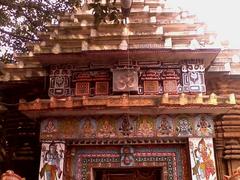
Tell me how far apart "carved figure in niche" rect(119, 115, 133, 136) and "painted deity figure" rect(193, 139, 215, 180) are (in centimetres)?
144

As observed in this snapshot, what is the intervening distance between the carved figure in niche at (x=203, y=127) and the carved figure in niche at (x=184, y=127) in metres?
0.19

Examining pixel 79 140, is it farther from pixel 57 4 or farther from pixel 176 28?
pixel 57 4

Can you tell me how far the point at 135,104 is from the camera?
22.6 feet

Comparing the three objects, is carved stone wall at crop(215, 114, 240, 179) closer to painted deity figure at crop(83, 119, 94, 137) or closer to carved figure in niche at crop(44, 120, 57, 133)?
painted deity figure at crop(83, 119, 94, 137)

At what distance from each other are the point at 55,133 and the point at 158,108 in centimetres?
229

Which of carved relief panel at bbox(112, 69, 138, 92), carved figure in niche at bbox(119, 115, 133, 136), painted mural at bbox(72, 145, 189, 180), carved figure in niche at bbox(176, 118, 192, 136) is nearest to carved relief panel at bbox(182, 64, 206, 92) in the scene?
carved figure in niche at bbox(176, 118, 192, 136)

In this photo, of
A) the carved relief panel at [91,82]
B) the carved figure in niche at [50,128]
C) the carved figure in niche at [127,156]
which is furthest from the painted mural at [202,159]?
the carved figure in niche at [50,128]

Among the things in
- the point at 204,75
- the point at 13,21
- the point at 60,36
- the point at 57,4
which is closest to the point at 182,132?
the point at 204,75

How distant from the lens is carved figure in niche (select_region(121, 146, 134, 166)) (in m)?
7.36

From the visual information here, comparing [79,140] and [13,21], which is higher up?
[13,21]

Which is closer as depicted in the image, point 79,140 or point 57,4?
point 79,140

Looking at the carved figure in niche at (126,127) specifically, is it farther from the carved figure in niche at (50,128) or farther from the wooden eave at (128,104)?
the carved figure in niche at (50,128)

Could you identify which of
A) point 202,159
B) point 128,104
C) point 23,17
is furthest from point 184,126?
point 23,17

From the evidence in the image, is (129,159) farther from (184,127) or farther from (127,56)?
(127,56)
